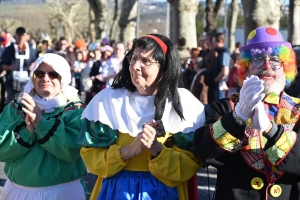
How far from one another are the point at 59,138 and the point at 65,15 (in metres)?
63.1

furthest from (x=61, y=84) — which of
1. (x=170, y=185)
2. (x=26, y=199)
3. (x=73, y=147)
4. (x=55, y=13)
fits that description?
(x=55, y=13)

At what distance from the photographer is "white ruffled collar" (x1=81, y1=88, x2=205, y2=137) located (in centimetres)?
324

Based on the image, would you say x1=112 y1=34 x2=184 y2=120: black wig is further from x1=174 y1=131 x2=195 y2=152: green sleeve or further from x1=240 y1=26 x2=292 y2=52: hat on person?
x1=240 y1=26 x2=292 y2=52: hat on person

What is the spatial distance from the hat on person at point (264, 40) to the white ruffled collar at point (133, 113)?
0.45 meters

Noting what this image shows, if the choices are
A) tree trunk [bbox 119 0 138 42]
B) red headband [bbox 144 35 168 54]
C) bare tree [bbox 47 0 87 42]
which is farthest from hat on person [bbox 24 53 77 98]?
bare tree [bbox 47 0 87 42]

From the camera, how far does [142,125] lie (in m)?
3.17

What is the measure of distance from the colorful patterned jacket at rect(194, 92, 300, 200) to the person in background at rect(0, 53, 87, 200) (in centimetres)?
103

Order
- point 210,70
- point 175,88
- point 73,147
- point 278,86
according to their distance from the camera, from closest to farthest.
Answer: point 278,86 → point 175,88 → point 73,147 → point 210,70

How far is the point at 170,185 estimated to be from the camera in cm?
323

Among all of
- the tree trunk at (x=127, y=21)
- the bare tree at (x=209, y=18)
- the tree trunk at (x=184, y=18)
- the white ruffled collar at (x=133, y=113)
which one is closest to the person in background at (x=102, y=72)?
the tree trunk at (x=184, y=18)

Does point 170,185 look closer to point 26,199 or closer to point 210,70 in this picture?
point 26,199

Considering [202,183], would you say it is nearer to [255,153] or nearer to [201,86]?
Answer: [201,86]

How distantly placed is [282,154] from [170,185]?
2.10ft

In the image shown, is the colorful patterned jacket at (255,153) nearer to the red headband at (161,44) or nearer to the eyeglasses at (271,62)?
the eyeglasses at (271,62)
